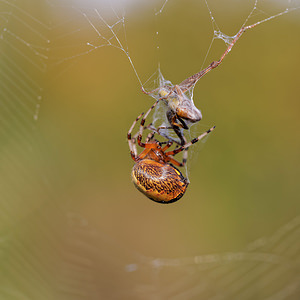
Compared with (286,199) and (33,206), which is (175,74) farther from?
(33,206)

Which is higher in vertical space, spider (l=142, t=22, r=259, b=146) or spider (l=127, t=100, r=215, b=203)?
spider (l=142, t=22, r=259, b=146)

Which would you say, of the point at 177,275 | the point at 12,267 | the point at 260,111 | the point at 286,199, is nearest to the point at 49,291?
the point at 12,267

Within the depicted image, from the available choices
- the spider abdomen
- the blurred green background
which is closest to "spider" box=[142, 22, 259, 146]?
the spider abdomen

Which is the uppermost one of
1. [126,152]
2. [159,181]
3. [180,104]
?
[126,152]

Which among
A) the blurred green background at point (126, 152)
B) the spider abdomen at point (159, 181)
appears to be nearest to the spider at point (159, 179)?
the spider abdomen at point (159, 181)

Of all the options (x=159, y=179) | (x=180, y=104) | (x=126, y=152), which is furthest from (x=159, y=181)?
(x=126, y=152)

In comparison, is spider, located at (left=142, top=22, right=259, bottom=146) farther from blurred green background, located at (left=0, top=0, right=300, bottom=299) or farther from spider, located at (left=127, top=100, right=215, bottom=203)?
blurred green background, located at (left=0, top=0, right=300, bottom=299)

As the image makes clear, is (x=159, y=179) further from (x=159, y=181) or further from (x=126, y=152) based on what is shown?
(x=126, y=152)
